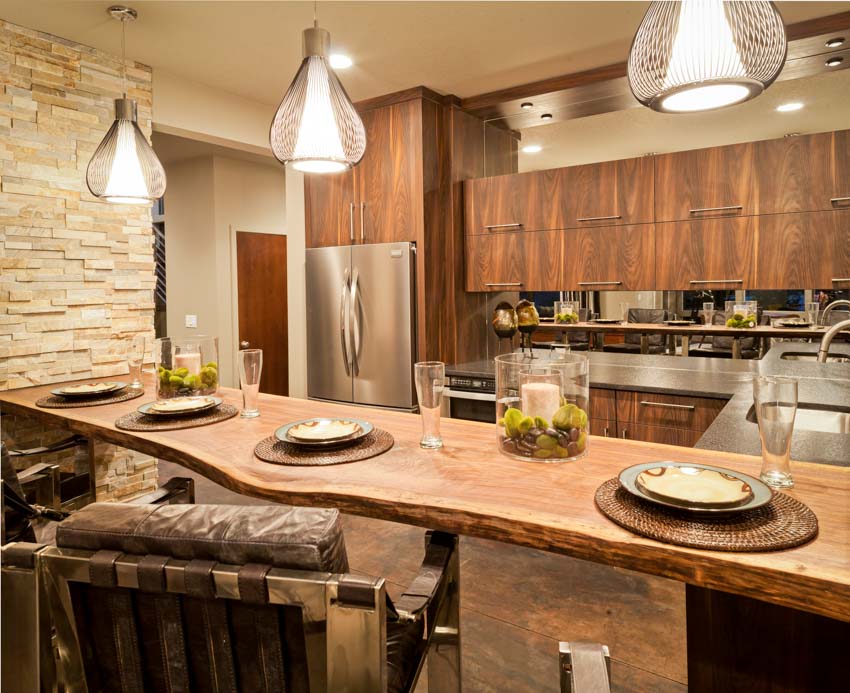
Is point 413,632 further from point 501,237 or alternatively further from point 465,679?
point 501,237

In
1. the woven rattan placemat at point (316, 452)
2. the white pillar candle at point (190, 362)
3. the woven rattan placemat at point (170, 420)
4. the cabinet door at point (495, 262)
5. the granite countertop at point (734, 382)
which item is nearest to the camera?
the woven rattan placemat at point (316, 452)

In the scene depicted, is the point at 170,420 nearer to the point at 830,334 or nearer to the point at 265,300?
the point at 830,334

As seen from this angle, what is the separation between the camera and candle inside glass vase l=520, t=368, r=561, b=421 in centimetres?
137

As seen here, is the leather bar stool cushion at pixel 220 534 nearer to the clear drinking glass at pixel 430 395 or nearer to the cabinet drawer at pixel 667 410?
the clear drinking glass at pixel 430 395

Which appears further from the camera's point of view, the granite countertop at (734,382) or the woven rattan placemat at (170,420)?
the woven rattan placemat at (170,420)

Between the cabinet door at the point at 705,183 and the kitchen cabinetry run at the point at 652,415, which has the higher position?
the cabinet door at the point at 705,183

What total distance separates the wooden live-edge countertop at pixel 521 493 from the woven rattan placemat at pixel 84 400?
1.54 ft

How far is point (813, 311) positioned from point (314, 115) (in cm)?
293

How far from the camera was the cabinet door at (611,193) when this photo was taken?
3.46 m

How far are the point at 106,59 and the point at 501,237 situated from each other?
2628mm

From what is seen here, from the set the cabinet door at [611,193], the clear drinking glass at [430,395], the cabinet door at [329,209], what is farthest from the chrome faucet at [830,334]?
the cabinet door at [329,209]

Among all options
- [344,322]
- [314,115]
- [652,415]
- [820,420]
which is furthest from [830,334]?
[344,322]

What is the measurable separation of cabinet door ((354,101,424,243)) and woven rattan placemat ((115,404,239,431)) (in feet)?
7.23

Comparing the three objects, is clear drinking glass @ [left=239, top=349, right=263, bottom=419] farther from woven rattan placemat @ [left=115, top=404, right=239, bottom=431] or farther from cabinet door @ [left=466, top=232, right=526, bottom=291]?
cabinet door @ [left=466, top=232, right=526, bottom=291]
